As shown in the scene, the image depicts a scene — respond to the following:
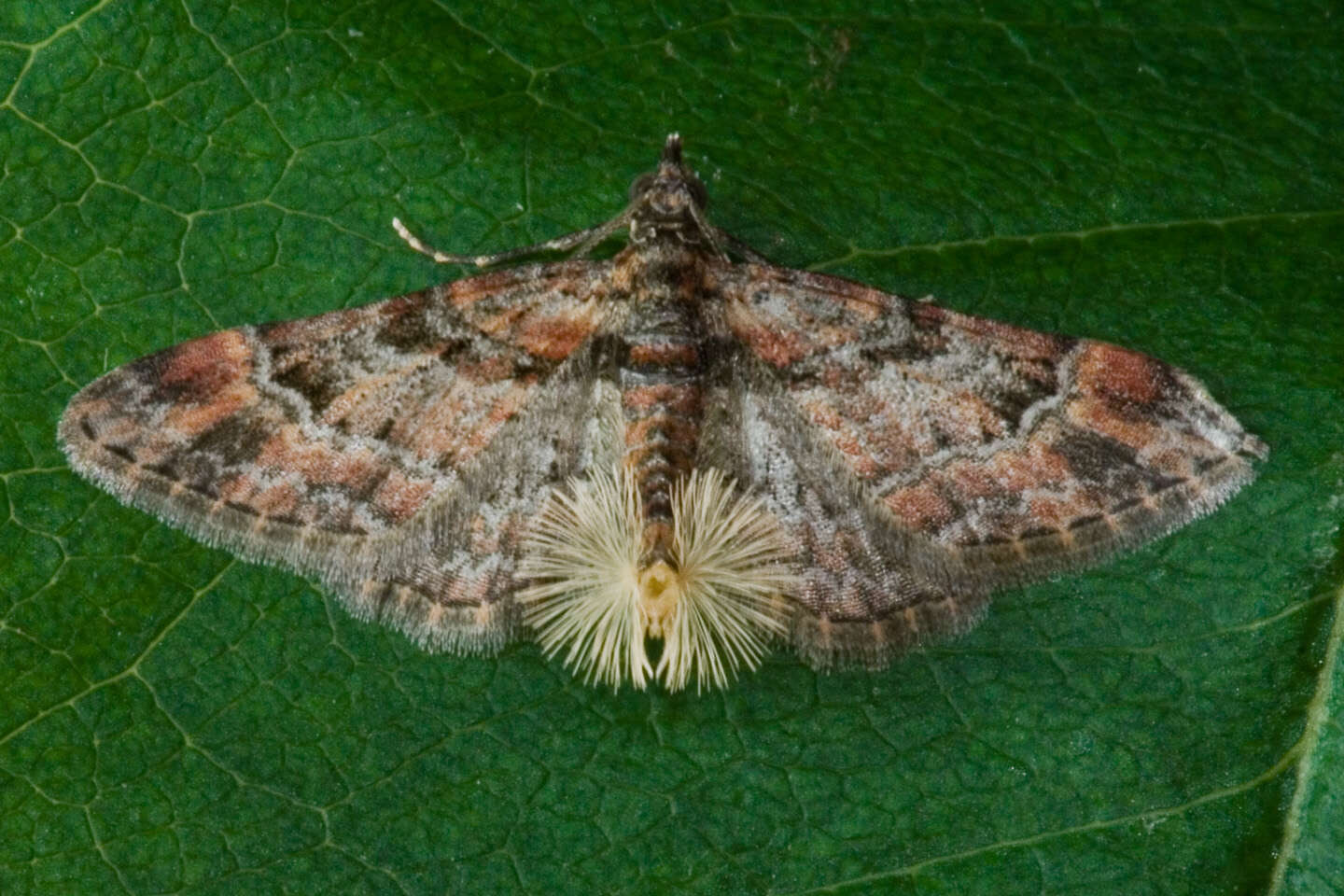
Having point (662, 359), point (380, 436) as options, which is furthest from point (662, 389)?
point (380, 436)

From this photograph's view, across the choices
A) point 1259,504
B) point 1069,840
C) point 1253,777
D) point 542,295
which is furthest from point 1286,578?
point 542,295

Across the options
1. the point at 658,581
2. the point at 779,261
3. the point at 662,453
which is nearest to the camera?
the point at 658,581

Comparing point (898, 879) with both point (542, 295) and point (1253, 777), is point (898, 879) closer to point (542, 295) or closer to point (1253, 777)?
point (1253, 777)

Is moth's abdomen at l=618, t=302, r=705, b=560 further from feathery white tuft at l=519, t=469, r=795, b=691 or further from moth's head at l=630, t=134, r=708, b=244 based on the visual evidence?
moth's head at l=630, t=134, r=708, b=244

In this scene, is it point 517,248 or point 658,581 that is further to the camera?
point 517,248

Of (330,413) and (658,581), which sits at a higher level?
(330,413)

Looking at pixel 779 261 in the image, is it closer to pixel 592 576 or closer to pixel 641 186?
pixel 641 186

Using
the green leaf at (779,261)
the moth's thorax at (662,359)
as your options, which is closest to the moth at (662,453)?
the moth's thorax at (662,359)

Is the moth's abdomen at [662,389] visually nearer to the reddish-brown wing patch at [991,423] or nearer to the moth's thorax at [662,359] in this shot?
the moth's thorax at [662,359]
